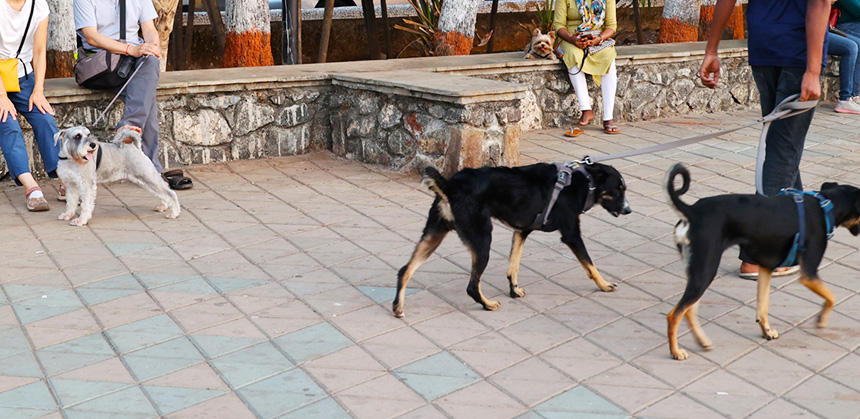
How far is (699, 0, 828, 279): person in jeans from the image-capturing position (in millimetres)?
4957

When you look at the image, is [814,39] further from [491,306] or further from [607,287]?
[491,306]

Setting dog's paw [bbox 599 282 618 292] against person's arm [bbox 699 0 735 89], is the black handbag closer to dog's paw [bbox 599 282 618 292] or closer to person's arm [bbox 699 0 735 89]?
dog's paw [bbox 599 282 618 292]

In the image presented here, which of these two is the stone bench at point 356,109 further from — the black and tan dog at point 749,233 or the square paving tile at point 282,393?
the square paving tile at point 282,393

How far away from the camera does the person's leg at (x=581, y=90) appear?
30.7ft

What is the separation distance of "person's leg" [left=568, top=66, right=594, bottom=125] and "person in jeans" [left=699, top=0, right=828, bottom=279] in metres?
3.78

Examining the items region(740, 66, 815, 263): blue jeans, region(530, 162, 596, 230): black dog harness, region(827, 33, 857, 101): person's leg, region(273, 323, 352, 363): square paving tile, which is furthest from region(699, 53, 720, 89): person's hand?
region(827, 33, 857, 101): person's leg

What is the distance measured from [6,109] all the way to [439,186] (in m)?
3.77

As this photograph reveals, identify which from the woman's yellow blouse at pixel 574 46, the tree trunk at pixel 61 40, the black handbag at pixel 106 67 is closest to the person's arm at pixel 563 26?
the woman's yellow blouse at pixel 574 46

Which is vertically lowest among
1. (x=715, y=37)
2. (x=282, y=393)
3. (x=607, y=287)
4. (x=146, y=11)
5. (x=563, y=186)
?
(x=282, y=393)

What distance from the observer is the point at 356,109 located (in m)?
8.28

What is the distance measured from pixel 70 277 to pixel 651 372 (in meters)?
3.31

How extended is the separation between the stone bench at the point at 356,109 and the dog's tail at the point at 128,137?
0.98m

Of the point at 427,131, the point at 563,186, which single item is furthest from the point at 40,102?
the point at 563,186

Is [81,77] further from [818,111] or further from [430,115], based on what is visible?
[818,111]
